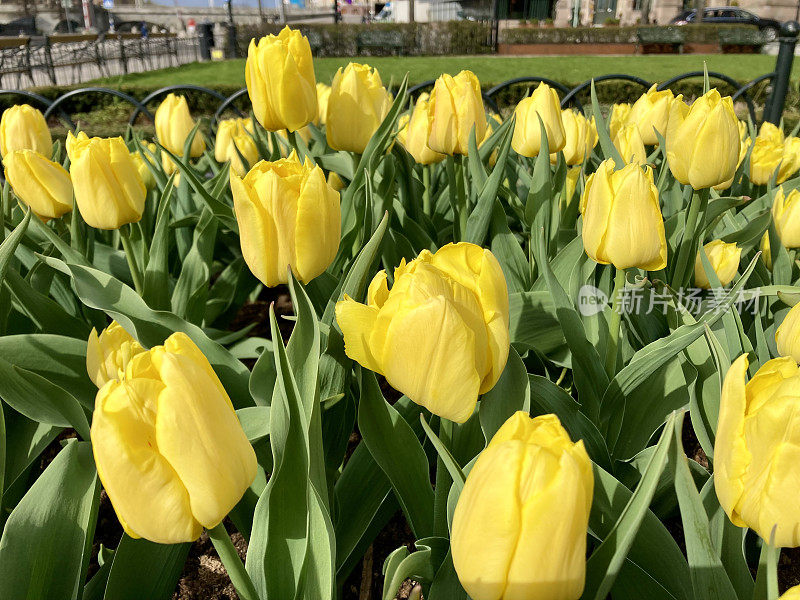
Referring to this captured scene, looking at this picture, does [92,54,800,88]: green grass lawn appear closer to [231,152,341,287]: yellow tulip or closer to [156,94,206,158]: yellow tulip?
[156,94,206,158]: yellow tulip

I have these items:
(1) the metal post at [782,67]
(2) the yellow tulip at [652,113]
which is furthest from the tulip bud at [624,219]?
(1) the metal post at [782,67]

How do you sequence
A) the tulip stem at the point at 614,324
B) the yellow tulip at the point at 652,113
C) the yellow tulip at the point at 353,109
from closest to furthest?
1. the tulip stem at the point at 614,324
2. the yellow tulip at the point at 353,109
3. the yellow tulip at the point at 652,113

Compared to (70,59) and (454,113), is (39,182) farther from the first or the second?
(70,59)

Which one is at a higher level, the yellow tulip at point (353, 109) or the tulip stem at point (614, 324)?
the yellow tulip at point (353, 109)

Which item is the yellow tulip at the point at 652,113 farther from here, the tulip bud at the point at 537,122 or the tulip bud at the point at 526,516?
the tulip bud at the point at 526,516

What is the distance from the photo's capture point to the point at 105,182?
121cm

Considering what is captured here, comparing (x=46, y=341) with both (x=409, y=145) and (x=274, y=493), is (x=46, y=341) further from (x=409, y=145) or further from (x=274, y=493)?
(x=409, y=145)

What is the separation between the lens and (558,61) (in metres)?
19.0

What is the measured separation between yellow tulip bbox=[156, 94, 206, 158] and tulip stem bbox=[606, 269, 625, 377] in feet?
4.77

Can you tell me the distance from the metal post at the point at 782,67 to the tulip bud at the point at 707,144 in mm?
1726

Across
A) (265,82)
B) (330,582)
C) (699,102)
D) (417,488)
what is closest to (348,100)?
(265,82)

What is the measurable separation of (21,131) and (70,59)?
19676 mm

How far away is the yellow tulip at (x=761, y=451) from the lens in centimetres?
54

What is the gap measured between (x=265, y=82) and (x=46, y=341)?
0.67 meters
